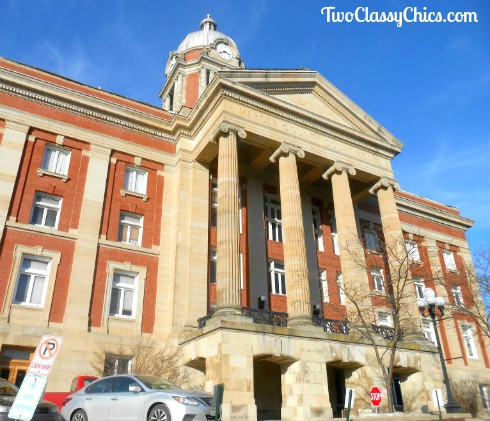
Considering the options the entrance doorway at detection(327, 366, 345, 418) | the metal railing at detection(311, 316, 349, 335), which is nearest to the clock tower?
the metal railing at detection(311, 316, 349, 335)

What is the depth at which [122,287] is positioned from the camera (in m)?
24.5

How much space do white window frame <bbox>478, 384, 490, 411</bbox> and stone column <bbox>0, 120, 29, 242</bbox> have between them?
1398 inches

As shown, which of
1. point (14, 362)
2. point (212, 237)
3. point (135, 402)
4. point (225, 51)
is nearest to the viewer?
point (135, 402)

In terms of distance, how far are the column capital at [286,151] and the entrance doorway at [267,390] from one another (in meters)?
12.1

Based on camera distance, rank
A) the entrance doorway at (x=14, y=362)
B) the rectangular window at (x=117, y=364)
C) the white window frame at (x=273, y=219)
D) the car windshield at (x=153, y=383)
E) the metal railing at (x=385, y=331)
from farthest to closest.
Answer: the white window frame at (x=273, y=219)
the metal railing at (x=385, y=331)
the rectangular window at (x=117, y=364)
the entrance doorway at (x=14, y=362)
the car windshield at (x=153, y=383)

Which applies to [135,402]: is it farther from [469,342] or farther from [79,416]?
[469,342]

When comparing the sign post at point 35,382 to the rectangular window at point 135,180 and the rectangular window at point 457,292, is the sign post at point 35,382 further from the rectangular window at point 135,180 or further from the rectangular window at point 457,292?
the rectangular window at point 457,292

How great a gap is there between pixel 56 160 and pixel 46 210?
3.28 m

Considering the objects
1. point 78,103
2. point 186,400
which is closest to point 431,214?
point 78,103

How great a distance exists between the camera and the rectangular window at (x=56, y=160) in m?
25.7

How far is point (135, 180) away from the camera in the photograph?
2800cm

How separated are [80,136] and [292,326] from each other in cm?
1662

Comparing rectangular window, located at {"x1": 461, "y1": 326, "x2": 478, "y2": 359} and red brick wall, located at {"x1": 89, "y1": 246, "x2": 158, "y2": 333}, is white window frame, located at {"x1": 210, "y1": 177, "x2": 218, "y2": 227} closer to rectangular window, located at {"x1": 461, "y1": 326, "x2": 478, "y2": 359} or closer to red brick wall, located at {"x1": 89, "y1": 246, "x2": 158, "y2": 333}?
red brick wall, located at {"x1": 89, "y1": 246, "x2": 158, "y2": 333}

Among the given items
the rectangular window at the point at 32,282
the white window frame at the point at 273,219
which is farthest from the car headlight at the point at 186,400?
the white window frame at the point at 273,219
